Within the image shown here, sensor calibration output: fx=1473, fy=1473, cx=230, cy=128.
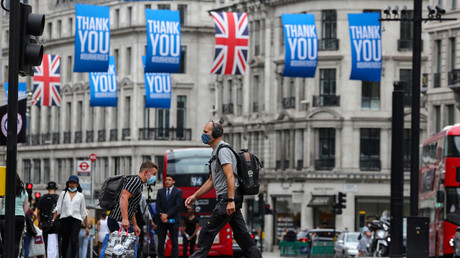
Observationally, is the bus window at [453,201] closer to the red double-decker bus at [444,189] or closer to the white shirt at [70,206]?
the red double-decker bus at [444,189]

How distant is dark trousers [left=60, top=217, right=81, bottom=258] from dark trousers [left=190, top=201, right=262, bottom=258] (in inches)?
272

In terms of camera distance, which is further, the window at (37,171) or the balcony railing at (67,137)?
the window at (37,171)

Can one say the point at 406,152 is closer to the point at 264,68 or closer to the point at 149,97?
the point at 264,68

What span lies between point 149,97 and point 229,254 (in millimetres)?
15544

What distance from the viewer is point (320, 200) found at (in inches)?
3054

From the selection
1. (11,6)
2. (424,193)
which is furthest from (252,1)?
(11,6)

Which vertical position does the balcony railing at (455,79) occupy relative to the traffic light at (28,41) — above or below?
above

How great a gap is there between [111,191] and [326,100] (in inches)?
2333

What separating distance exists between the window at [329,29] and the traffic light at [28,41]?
64.5 meters

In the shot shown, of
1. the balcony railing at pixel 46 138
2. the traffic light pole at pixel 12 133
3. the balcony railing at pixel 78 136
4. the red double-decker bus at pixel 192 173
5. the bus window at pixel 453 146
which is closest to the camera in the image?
the traffic light pole at pixel 12 133

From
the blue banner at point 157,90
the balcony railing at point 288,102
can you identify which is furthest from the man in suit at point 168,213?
the balcony railing at point 288,102

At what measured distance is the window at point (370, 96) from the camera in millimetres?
77688

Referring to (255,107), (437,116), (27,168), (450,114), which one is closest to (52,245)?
(450,114)

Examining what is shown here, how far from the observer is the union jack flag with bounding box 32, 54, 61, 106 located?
61.4m
